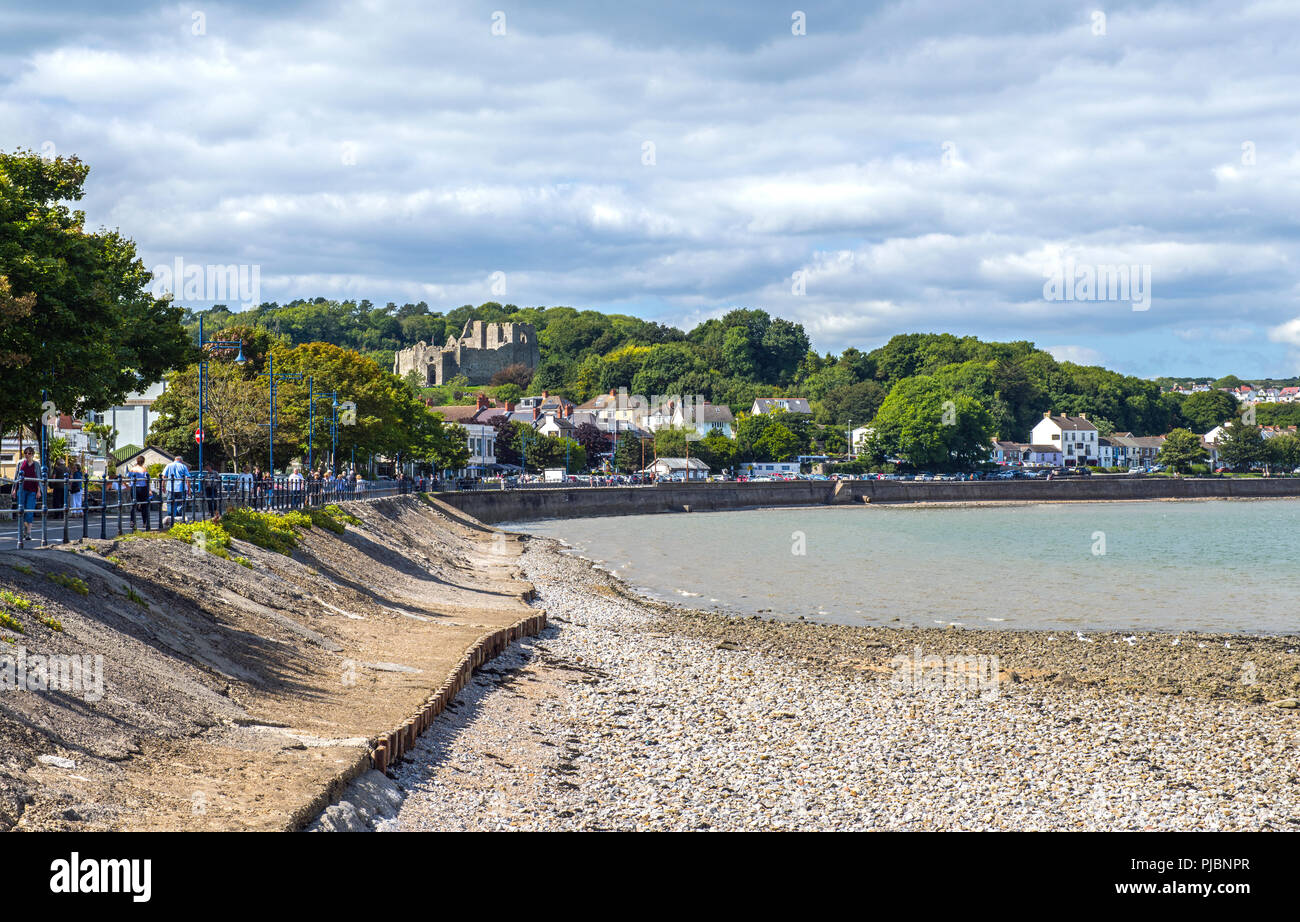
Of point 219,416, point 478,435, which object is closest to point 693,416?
point 478,435

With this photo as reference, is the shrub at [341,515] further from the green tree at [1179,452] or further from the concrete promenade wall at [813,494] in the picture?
the green tree at [1179,452]

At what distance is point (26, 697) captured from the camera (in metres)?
9.22

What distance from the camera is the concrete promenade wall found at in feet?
271

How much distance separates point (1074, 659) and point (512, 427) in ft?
349

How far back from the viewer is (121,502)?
19.8 m

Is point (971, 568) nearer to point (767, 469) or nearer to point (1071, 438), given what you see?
point (767, 469)

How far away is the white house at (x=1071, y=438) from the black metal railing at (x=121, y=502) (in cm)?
15080

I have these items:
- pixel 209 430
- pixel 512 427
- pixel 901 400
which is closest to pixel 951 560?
pixel 209 430

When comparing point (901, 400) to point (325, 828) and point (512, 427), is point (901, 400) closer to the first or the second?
point (512, 427)

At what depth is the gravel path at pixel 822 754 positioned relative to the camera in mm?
11008

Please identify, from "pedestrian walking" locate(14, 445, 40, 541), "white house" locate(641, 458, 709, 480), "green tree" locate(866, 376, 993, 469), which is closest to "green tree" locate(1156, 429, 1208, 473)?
"green tree" locate(866, 376, 993, 469)

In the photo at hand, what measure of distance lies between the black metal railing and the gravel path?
695cm

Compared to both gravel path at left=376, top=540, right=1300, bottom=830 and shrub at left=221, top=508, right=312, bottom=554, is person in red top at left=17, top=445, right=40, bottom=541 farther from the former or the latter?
gravel path at left=376, top=540, right=1300, bottom=830
